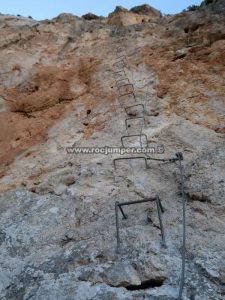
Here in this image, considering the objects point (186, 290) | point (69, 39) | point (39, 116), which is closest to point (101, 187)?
point (186, 290)

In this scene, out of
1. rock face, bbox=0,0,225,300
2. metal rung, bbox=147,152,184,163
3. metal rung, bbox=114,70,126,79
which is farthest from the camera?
metal rung, bbox=114,70,126,79

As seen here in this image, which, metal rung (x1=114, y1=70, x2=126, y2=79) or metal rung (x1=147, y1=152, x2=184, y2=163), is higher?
metal rung (x1=114, y1=70, x2=126, y2=79)

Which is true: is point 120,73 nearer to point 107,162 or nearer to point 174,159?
point 107,162

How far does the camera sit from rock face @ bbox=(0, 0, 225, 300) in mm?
4246

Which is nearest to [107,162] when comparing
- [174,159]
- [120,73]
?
[174,159]

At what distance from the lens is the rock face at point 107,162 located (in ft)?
13.9

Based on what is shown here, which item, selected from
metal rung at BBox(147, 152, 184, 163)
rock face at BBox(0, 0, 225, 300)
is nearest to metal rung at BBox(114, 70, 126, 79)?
rock face at BBox(0, 0, 225, 300)

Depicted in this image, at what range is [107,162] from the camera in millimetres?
6316

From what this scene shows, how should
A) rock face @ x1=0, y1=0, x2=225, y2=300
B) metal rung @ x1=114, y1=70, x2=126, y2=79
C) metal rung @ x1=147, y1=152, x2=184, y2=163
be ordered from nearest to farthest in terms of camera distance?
rock face @ x1=0, y1=0, x2=225, y2=300 → metal rung @ x1=147, y1=152, x2=184, y2=163 → metal rung @ x1=114, y1=70, x2=126, y2=79

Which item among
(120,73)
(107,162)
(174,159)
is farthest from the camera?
(120,73)

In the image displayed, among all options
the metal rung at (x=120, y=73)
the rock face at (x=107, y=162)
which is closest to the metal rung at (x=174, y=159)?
the rock face at (x=107, y=162)

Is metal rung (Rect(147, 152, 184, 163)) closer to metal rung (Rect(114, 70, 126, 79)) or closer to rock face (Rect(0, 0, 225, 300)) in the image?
rock face (Rect(0, 0, 225, 300))

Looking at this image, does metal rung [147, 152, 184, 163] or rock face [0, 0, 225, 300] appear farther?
metal rung [147, 152, 184, 163]

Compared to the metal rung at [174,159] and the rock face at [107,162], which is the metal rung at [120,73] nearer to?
the rock face at [107,162]
